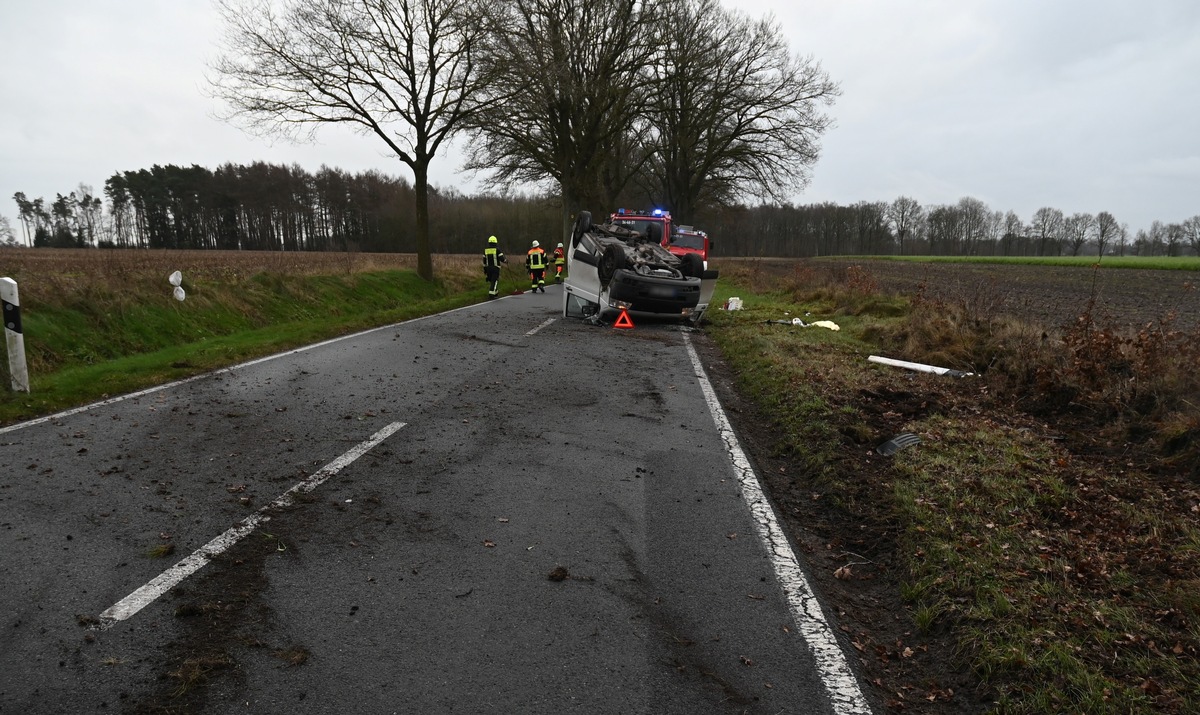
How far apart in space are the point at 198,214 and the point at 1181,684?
84.7m

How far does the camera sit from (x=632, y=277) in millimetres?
13070

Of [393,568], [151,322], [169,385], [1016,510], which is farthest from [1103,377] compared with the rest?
[151,322]

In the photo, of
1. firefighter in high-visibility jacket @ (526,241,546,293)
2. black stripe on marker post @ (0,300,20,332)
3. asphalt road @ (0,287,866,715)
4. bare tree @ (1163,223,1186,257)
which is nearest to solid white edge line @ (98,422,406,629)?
asphalt road @ (0,287,866,715)

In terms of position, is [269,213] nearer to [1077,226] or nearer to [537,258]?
[537,258]

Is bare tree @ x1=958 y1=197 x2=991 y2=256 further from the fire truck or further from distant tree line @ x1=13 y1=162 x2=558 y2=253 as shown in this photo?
the fire truck

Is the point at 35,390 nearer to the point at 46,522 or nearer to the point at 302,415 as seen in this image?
the point at 302,415

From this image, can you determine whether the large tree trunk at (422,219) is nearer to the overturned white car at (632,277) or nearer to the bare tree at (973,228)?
the overturned white car at (632,277)

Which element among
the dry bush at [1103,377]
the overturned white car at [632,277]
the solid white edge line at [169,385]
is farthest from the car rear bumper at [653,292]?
the dry bush at [1103,377]

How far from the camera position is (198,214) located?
2844 inches

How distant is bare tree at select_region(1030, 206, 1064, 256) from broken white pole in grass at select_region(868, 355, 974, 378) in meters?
102

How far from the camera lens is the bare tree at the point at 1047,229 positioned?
3696 inches

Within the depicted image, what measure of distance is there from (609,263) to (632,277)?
0.58 m

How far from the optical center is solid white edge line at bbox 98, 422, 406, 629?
2.92 meters

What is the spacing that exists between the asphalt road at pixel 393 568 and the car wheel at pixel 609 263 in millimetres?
6821
